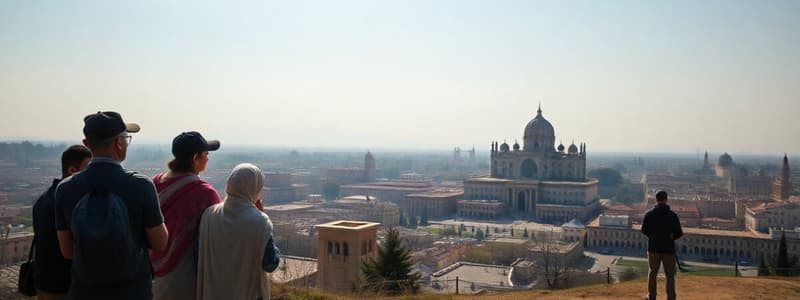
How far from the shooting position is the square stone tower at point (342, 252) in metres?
18.4

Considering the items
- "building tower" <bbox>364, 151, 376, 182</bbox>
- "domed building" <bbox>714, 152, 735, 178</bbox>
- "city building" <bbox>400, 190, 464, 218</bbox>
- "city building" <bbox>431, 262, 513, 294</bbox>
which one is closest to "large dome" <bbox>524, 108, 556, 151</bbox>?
"city building" <bbox>400, 190, 464, 218</bbox>

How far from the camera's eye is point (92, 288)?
3756 mm

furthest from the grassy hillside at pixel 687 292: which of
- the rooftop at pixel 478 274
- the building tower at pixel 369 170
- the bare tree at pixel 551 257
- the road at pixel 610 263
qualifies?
the building tower at pixel 369 170

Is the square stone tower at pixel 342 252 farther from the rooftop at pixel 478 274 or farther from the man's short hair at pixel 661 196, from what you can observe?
the man's short hair at pixel 661 196

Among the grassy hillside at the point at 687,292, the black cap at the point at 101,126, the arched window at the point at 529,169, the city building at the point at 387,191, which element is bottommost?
the city building at the point at 387,191

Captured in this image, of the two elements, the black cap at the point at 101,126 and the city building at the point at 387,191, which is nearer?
the black cap at the point at 101,126

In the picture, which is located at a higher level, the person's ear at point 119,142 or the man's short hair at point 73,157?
the person's ear at point 119,142

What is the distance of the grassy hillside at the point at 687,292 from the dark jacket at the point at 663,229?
7.23ft

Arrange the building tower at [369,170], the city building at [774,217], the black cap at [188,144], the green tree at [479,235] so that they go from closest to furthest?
the black cap at [188,144]
the green tree at [479,235]
the city building at [774,217]
the building tower at [369,170]

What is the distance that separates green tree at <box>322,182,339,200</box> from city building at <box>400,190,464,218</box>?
27711 millimetres

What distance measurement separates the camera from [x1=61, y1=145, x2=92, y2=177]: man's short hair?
4.73m

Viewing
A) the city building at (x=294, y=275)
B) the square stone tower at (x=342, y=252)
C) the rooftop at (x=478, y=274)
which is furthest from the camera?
the rooftop at (x=478, y=274)

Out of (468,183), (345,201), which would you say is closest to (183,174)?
(468,183)

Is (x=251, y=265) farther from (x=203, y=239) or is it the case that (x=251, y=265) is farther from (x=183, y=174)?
(x=183, y=174)
